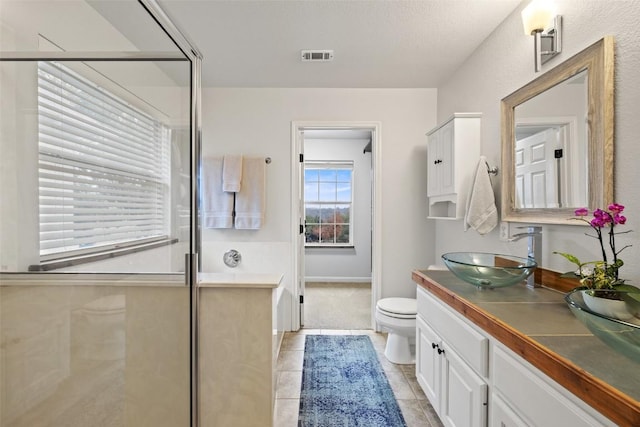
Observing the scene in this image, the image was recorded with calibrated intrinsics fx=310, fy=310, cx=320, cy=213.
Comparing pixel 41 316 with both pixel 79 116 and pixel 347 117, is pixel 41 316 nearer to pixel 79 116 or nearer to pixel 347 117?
pixel 79 116

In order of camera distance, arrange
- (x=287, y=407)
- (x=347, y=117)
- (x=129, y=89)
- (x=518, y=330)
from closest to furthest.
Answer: (x=518, y=330), (x=129, y=89), (x=287, y=407), (x=347, y=117)

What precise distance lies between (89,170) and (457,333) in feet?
5.39

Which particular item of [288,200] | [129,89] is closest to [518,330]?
[129,89]

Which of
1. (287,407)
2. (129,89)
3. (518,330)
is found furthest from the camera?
(287,407)

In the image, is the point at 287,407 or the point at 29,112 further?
the point at 287,407

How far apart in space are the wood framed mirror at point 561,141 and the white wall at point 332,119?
116 cm

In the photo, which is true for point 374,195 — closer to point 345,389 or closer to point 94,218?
point 345,389

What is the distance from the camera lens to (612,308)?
99cm

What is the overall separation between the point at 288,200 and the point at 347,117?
99cm

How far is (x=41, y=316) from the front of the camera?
3.39ft

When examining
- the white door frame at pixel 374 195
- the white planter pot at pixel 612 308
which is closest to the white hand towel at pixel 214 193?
the white door frame at pixel 374 195

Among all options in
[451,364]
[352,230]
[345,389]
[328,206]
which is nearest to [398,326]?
[345,389]

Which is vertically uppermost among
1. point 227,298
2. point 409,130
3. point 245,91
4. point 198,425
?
point 245,91

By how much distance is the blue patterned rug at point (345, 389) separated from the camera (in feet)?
5.79
